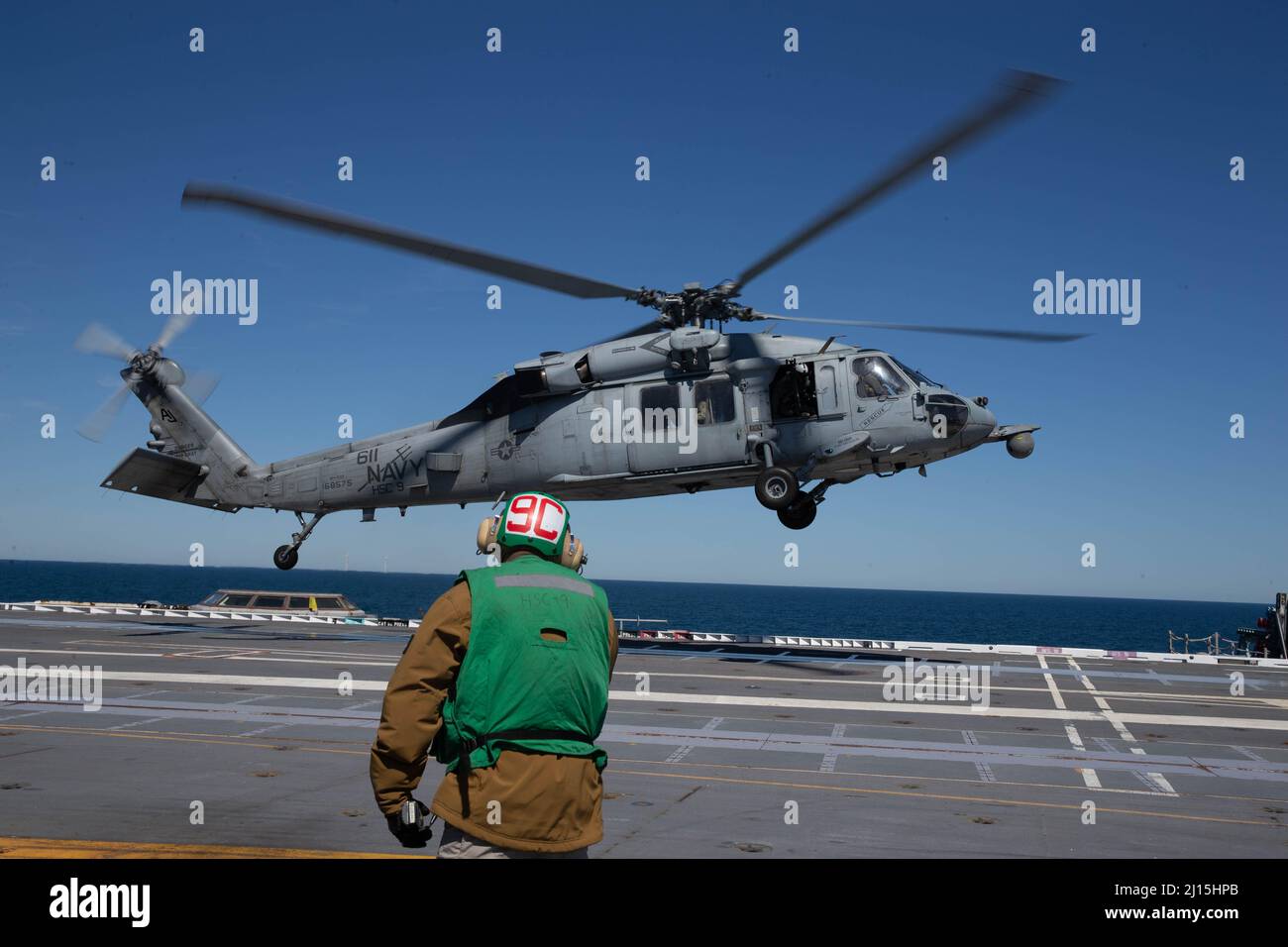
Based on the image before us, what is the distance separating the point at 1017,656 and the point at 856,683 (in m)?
9.18

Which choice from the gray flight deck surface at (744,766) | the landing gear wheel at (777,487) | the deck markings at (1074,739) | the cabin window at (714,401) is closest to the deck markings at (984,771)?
the gray flight deck surface at (744,766)

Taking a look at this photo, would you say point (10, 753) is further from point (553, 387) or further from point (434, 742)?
point (553, 387)

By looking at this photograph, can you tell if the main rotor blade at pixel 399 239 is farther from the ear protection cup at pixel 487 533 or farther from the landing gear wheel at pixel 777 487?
the ear protection cup at pixel 487 533

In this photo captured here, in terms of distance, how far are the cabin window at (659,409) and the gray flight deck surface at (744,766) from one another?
4975 millimetres

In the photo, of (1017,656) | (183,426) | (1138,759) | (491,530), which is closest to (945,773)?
(1138,759)

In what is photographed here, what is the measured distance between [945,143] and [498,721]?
11.1 metres

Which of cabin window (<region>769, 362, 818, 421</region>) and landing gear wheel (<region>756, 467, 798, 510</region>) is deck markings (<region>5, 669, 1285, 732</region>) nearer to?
landing gear wheel (<region>756, 467, 798, 510</region>)

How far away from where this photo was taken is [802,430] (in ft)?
64.1

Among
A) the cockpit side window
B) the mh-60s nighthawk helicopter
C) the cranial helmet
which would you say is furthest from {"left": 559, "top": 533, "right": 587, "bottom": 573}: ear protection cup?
the cockpit side window

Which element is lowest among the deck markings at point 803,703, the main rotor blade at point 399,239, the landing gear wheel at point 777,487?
the deck markings at point 803,703

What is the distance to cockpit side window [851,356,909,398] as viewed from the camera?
63.3 feet

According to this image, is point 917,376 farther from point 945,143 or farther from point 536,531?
point 536,531

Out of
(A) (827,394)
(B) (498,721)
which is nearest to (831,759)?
(B) (498,721)

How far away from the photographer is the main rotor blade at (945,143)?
1154 centimetres
